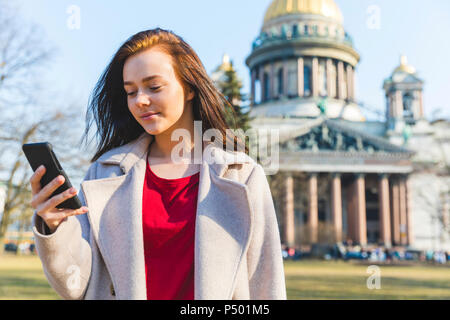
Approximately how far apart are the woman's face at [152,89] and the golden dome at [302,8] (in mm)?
73287

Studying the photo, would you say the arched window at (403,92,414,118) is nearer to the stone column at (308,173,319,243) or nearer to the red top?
the stone column at (308,173,319,243)

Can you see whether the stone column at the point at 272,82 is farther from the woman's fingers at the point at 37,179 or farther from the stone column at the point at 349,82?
the woman's fingers at the point at 37,179

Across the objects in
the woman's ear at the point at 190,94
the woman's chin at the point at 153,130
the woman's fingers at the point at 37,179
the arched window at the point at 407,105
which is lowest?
the woman's fingers at the point at 37,179

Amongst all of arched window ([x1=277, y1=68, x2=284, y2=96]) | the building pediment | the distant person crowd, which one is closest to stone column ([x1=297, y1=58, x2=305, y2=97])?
arched window ([x1=277, y1=68, x2=284, y2=96])

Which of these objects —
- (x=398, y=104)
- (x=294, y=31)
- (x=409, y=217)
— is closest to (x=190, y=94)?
(x=409, y=217)

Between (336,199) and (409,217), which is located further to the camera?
(409,217)

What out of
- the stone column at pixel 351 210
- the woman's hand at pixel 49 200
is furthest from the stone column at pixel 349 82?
the woman's hand at pixel 49 200

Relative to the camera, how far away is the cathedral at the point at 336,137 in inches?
2170

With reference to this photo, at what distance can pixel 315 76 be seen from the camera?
230 ft

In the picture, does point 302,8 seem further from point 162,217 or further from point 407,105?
point 162,217

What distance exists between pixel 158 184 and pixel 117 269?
390 millimetres

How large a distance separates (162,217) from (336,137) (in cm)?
5622

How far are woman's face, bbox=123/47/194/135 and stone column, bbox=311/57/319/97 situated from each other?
6743cm

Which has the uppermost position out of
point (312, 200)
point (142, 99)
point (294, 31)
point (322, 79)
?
point (294, 31)
